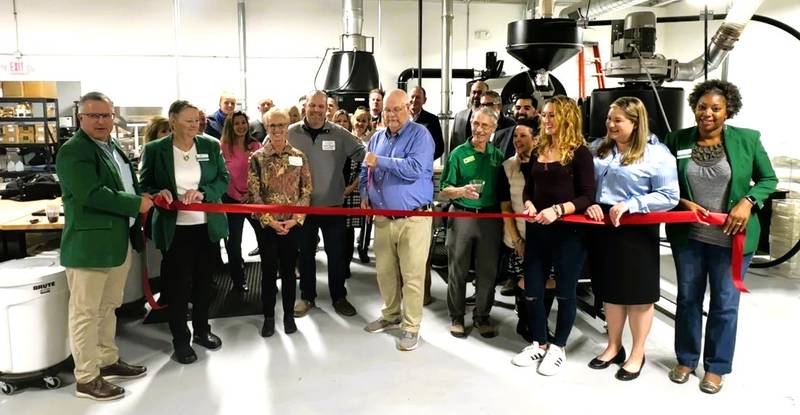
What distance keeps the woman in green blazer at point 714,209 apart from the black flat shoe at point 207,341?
102 inches

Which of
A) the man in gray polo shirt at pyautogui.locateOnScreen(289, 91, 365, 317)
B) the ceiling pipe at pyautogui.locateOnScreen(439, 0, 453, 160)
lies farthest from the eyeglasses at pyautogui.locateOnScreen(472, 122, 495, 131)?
the ceiling pipe at pyautogui.locateOnScreen(439, 0, 453, 160)

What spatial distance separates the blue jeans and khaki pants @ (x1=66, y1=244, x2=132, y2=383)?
2857 millimetres

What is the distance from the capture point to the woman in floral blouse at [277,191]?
135 inches

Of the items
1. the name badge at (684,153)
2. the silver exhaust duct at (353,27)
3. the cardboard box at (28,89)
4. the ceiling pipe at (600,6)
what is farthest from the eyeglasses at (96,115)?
the cardboard box at (28,89)

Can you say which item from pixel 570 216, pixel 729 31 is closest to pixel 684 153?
pixel 570 216

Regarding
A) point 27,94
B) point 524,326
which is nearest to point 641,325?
point 524,326

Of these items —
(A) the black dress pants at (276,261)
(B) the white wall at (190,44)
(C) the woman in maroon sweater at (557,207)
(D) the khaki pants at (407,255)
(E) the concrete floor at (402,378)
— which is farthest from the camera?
(B) the white wall at (190,44)

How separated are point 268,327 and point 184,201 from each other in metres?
1.03

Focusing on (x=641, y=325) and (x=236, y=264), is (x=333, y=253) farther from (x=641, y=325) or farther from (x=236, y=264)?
(x=641, y=325)

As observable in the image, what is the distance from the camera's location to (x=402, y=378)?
3.05m

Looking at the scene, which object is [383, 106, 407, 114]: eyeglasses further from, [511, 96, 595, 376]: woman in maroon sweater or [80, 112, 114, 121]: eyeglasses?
[80, 112, 114, 121]: eyeglasses

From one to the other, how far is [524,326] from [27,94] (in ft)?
29.4

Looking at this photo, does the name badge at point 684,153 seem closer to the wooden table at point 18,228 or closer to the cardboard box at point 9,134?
the wooden table at point 18,228

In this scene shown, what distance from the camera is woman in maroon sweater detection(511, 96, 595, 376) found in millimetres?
2869
